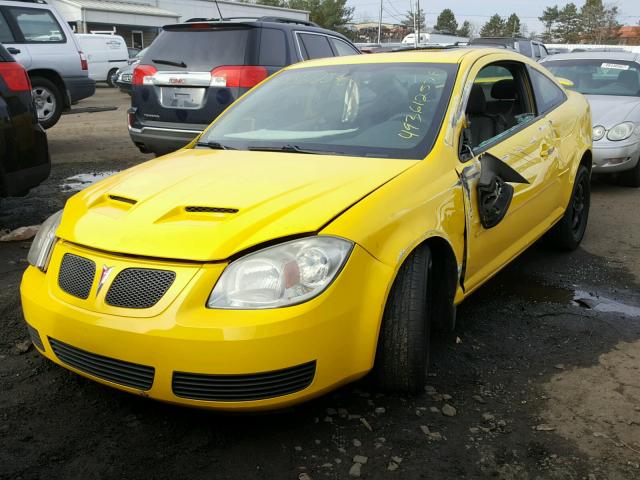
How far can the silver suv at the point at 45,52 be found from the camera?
32.7 ft

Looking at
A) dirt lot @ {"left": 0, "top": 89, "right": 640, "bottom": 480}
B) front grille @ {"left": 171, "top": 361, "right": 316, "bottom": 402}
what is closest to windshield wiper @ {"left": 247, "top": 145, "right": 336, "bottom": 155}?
dirt lot @ {"left": 0, "top": 89, "right": 640, "bottom": 480}

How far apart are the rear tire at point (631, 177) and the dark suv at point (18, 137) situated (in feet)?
20.1

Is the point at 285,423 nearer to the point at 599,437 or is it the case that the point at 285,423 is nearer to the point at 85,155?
the point at 599,437

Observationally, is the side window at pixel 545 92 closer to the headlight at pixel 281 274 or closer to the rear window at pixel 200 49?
the headlight at pixel 281 274

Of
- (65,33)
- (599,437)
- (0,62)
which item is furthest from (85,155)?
(599,437)

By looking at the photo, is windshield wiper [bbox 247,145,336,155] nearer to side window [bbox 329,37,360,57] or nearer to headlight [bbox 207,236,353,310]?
headlight [bbox 207,236,353,310]

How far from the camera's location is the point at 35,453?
244 cm

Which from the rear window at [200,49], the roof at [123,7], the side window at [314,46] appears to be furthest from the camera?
the roof at [123,7]

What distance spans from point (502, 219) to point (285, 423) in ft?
5.35

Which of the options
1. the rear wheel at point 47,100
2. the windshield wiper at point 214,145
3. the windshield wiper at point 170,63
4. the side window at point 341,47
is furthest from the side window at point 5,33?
the windshield wiper at point 214,145

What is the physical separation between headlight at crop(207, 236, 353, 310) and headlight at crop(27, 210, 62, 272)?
911 millimetres

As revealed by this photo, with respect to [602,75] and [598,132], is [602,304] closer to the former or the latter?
[598,132]

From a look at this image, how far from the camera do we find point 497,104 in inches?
170

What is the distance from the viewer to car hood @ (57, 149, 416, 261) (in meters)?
2.43
